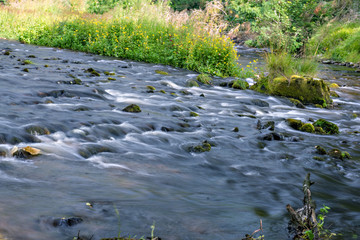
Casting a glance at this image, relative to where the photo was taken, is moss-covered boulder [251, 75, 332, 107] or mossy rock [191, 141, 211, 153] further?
moss-covered boulder [251, 75, 332, 107]

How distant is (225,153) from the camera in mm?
5141

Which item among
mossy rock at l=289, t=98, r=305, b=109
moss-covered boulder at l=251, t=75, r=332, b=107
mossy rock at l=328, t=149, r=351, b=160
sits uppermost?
mossy rock at l=328, t=149, r=351, b=160

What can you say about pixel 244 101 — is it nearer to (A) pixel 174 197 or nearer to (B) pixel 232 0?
(A) pixel 174 197

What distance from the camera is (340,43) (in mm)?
22516

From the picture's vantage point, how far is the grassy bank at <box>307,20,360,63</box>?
20.4 m

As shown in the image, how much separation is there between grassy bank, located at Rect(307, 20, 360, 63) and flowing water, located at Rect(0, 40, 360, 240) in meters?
13.0

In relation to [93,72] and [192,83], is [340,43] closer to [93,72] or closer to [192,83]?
[192,83]

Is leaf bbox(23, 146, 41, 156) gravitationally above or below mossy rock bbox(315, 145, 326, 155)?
above

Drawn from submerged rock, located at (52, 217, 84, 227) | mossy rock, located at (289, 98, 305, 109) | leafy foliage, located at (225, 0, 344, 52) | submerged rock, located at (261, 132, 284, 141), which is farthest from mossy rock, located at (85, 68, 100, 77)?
leafy foliage, located at (225, 0, 344, 52)

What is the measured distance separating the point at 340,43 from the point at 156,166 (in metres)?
20.9

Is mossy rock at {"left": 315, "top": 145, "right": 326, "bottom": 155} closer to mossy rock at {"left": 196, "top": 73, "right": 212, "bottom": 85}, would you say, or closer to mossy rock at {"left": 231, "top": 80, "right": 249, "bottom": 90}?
mossy rock at {"left": 231, "top": 80, "right": 249, "bottom": 90}

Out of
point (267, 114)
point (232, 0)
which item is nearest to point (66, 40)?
point (267, 114)

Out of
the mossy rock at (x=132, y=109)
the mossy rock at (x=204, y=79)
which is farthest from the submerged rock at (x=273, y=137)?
the mossy rock at (x=204, y=79)

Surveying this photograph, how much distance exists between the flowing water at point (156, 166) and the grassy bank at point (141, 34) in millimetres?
4575
